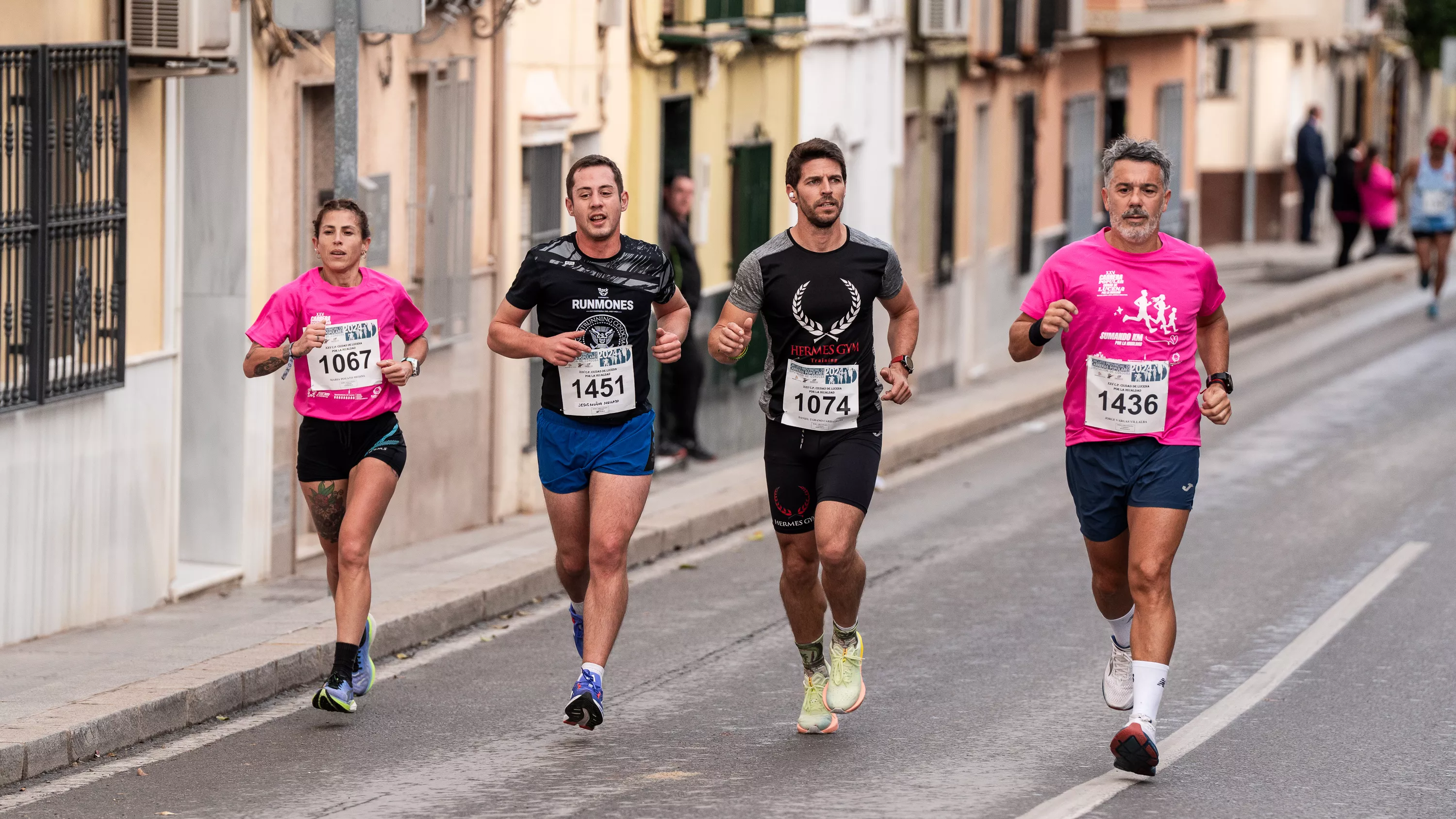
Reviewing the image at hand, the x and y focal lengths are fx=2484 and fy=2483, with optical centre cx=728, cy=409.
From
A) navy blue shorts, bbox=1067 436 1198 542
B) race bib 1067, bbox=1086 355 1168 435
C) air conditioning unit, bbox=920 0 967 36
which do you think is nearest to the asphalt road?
navy blue shorts, bbox=1067 436 1198 542

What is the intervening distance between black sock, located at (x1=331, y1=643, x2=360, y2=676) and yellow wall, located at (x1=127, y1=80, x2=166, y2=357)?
2993mm

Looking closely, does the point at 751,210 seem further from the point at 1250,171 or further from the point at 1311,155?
the point at 1250,171

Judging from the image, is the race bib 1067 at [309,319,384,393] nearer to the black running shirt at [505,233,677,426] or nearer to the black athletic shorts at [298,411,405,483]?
the black athletic shorts at [298,411,405,483]

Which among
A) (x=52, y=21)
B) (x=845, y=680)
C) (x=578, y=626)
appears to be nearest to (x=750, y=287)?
(x=845, y=680)

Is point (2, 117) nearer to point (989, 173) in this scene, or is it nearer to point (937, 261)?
point (937, 261)

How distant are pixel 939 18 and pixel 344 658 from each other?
1621cm

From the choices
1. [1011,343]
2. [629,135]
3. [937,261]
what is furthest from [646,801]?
[937,261]

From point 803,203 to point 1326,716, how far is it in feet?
8.69

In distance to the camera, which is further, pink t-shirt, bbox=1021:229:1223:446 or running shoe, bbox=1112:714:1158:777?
pink t-shirt, bbox=1021:229:1223:446

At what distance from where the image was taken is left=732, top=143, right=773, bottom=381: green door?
64.1 feet

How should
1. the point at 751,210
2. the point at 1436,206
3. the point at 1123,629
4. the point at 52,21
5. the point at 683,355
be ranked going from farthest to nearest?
the point at 1436,206 < the point at 751,210 < the point at 683,355 < the point at 52,21 < the point at 1123,629

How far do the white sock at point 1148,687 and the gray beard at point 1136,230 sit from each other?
1336 mm

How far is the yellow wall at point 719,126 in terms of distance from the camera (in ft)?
56.4

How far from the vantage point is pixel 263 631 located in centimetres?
1016
